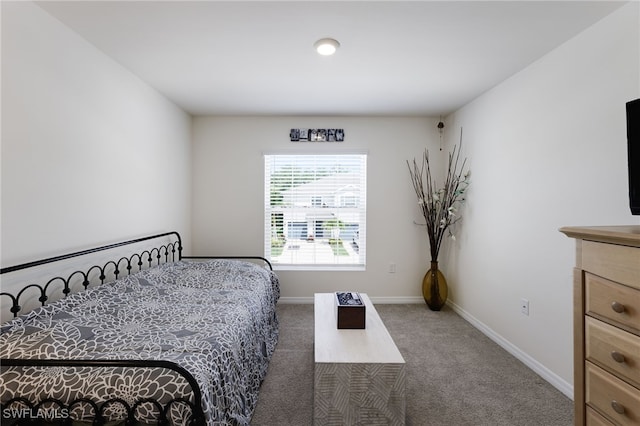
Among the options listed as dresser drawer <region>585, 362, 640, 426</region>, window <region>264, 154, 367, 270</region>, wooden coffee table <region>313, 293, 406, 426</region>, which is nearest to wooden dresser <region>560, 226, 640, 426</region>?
dresser drawer <region>585, 362, 640, 426</region>

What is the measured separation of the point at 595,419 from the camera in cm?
110

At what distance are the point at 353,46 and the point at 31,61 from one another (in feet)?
6.21

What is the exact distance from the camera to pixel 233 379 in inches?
55.8

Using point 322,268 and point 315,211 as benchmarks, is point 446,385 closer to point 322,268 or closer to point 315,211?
point 322,268

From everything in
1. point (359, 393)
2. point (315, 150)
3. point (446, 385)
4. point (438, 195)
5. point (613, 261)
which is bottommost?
point (446, 385)

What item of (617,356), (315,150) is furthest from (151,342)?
(315,150)

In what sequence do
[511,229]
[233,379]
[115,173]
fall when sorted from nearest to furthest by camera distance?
[233,379]
[115,173]
[511,229]

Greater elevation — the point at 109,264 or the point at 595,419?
the point at 109,264

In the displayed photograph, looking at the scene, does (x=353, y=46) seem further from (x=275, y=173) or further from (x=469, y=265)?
(x=469, y=265)

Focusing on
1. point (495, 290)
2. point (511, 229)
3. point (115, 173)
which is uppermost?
point (115, 173)

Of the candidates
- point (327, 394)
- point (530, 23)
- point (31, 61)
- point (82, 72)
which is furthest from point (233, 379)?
point (530, 23)

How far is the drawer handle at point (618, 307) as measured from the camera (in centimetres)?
99

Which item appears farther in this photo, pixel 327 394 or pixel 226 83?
pixel 226 83

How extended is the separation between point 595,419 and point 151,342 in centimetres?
179
